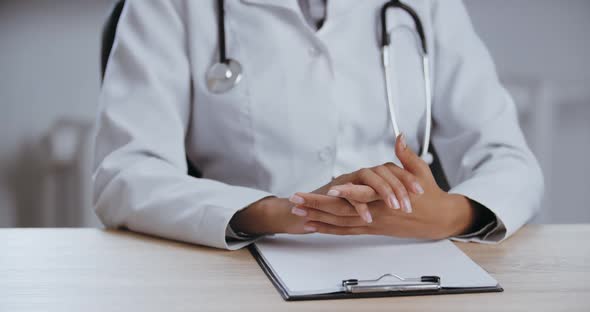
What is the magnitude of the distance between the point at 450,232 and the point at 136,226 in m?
0.41

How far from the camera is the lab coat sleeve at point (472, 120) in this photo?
1.24 meters

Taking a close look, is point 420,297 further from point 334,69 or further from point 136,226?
point 334,69

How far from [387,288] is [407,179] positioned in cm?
21

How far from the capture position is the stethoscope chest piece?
50.7 inches

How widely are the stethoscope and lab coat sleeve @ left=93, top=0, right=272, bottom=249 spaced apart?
0.05 meters

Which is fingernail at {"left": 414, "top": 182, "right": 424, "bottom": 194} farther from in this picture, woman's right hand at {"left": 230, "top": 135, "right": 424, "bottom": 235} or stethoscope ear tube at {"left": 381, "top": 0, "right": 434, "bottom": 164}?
stethoscope ear tube at {"left": 381, "top": 0, "right": 434, "bottom": 164}

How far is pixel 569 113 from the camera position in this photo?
7.77ft

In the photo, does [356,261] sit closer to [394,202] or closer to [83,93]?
[394,202]

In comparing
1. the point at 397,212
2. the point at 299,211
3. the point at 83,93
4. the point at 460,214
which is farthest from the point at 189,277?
the point at 83,93

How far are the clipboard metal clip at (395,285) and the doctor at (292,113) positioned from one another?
22 cm

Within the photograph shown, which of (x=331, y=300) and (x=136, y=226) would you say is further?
(x=136, y=226)

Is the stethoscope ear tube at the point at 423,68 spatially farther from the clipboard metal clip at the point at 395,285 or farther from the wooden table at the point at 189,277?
the clipboard metal clip at the point at 395,285

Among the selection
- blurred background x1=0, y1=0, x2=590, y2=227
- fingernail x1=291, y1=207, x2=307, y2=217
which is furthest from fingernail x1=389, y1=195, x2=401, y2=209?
blurred background x1=0, y1=0, x2=590, y2=227

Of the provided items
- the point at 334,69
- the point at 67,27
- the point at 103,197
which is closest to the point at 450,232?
the point at 334,69
